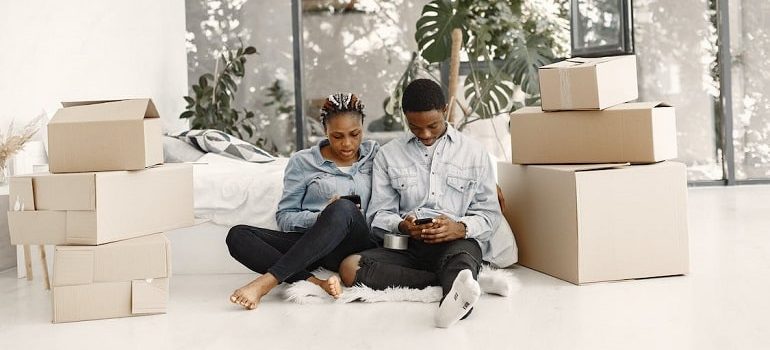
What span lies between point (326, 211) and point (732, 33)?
4314 mm

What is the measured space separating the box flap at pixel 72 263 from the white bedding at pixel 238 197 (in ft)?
2.50

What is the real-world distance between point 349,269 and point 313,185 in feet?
1.13

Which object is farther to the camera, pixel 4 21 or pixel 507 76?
pixel 507 76

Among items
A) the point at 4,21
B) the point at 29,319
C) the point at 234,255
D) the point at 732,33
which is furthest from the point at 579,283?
the point at 732,33

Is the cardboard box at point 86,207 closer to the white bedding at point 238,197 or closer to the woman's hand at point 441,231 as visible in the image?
the white bedding at point 238,197

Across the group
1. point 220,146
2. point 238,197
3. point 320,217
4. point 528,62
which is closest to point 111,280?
point 320,217

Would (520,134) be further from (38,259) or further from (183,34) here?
(183,34)

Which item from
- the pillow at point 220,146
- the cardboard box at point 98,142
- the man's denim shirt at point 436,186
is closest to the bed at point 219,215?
the man's denim shirt at point 436,186

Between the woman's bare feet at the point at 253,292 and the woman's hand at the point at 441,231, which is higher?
the woman's hand at the point at 441,231

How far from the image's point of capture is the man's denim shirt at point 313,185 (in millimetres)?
3107

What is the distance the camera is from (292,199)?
3162mm

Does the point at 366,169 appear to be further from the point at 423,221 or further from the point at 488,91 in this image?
the point at 488,91

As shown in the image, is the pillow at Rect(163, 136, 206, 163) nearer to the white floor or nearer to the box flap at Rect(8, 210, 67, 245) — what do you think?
the white floor

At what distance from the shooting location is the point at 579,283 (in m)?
2.99
